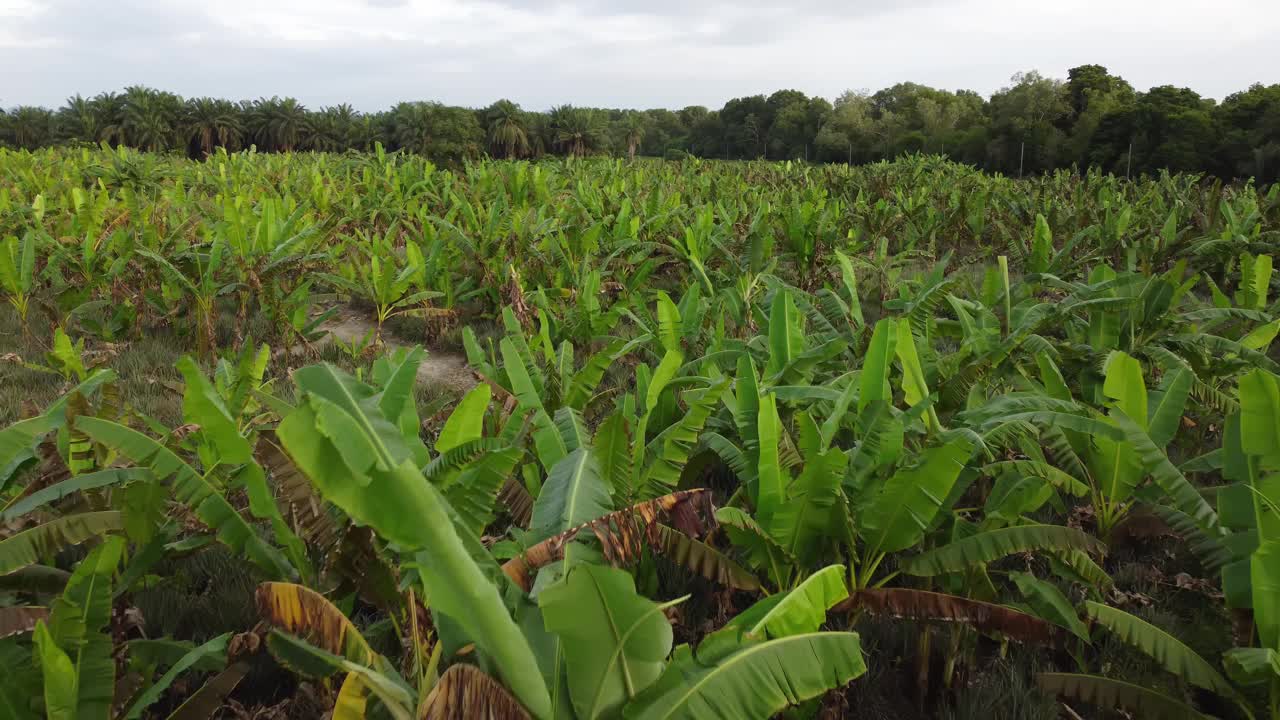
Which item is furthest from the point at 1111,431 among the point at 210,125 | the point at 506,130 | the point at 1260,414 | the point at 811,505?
the point at 210,125

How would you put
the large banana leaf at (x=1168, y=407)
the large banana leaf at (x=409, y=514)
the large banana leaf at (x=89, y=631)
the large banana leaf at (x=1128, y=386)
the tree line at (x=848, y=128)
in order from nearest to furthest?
the large banana leaf at (x=409, y=514), the large banana leaf at (x=89, y=631), the large banana leaf at (x=1128, y=386), the large banana leaf at (x=1168, y=407), the tree line at (x=848, y=128)

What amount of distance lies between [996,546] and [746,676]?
0.88 meters

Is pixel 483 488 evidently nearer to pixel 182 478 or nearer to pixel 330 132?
pixel 182 478

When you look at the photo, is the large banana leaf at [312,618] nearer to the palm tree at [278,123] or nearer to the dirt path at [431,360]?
the dirt path at [431,360]

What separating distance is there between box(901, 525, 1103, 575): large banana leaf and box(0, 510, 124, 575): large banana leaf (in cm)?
191

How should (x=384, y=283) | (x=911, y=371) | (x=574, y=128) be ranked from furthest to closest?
(x=574, y=128)
(x=384, y=283)
(x=911, y=371)

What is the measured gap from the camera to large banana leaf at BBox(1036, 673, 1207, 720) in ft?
4.91

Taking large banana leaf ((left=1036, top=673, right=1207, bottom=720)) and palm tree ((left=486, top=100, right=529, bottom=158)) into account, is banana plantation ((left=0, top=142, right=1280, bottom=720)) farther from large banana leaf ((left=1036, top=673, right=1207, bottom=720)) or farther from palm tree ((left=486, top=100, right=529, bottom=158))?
palm tree ((left=486, top=100, right=529, bottom=158))

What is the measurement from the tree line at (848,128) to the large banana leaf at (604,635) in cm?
2650

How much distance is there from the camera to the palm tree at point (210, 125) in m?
45.7

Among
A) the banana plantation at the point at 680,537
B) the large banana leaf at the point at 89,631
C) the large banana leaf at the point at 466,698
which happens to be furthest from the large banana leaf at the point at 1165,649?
the large banana leaf at the point at 89,631

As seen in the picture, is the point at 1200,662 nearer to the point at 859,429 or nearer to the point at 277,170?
the point at 859,429

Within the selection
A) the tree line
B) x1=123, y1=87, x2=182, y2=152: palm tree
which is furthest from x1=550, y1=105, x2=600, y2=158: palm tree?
x1=123, y1=87, x2=182, y2=152: palm tree

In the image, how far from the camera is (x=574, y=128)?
50250 mm
